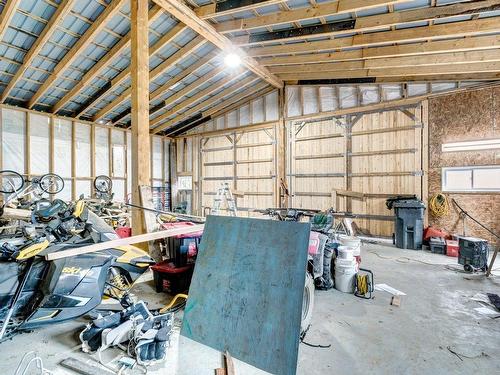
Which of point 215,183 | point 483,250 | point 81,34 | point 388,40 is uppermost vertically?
point 81,34

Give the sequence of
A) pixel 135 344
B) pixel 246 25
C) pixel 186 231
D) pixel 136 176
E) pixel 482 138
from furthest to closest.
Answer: pixel 482 138, pixel 246 25, pixel 136 176, pixel 186 231, pixel 135 344

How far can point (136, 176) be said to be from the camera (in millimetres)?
3877

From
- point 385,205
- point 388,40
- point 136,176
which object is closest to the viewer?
point 136,176

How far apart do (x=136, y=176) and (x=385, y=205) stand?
19.0 ft

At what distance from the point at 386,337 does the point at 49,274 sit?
291 cm

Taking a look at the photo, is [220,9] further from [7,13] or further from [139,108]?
[7,13]

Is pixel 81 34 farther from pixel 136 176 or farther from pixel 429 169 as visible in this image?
pixel 429 169

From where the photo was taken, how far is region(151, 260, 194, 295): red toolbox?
310 cm

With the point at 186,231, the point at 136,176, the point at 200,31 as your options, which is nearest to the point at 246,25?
the point at 200,31

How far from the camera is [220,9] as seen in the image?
4570mm

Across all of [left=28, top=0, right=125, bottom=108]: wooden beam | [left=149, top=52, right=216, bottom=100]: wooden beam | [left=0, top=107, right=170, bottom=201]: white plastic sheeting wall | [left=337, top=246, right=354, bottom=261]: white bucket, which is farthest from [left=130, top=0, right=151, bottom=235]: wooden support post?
[left=0, top=107, right=170, bottom=201]: white plastic sheeting wall

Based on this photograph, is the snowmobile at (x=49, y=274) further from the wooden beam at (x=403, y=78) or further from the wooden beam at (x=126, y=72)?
the wooden beam at (x=403, y=78)

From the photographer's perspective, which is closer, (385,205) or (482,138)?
(482,138)

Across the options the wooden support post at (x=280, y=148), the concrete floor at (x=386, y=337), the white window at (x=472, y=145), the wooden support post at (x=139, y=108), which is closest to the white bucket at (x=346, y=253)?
the concrete floor at (x=386, y=337)
